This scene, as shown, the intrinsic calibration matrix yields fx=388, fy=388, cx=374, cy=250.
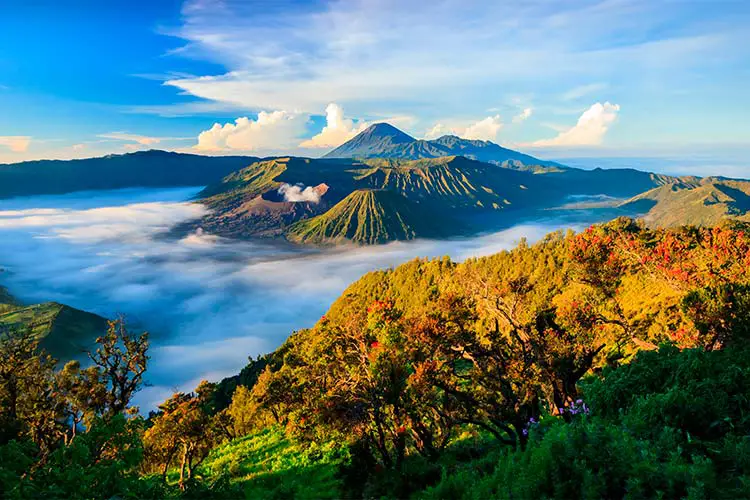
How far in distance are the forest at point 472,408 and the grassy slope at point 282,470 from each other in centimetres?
16

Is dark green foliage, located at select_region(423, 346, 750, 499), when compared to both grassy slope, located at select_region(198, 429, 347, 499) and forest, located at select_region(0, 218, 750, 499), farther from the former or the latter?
grassy slope, located at select_region(198, 429, 347, 499)

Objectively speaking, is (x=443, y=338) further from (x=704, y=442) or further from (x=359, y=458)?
(x=704, y=442)

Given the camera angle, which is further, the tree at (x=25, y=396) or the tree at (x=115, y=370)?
the tree at (x=115, y=370)

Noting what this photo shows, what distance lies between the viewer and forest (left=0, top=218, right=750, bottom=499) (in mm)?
9953

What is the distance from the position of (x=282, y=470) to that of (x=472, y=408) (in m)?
14.1

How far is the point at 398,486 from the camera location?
1808cm

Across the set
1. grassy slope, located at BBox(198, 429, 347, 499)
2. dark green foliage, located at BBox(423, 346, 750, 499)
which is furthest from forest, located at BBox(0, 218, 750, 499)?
grassy slope, located at BBox(198, 429, 347, 499)

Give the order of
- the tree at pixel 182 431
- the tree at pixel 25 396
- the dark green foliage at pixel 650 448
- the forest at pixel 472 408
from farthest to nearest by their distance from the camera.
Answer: the tree at pixel 182 431, the tree at pixel 25 396, the forest at pixel 472 408, the dark green foliage at pixel 650 448

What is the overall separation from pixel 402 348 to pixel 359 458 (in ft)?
29.1

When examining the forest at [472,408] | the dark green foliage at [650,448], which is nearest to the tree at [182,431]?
the forest at [472,408]

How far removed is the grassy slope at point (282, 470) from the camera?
73.0ft

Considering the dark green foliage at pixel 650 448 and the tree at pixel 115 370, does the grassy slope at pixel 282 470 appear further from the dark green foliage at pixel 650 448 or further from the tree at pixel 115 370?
the dark green foliage at pixel 650 448

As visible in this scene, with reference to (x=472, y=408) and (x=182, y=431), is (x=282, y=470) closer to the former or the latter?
(x=182, y=431)

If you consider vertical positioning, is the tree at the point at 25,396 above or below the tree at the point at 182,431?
above
